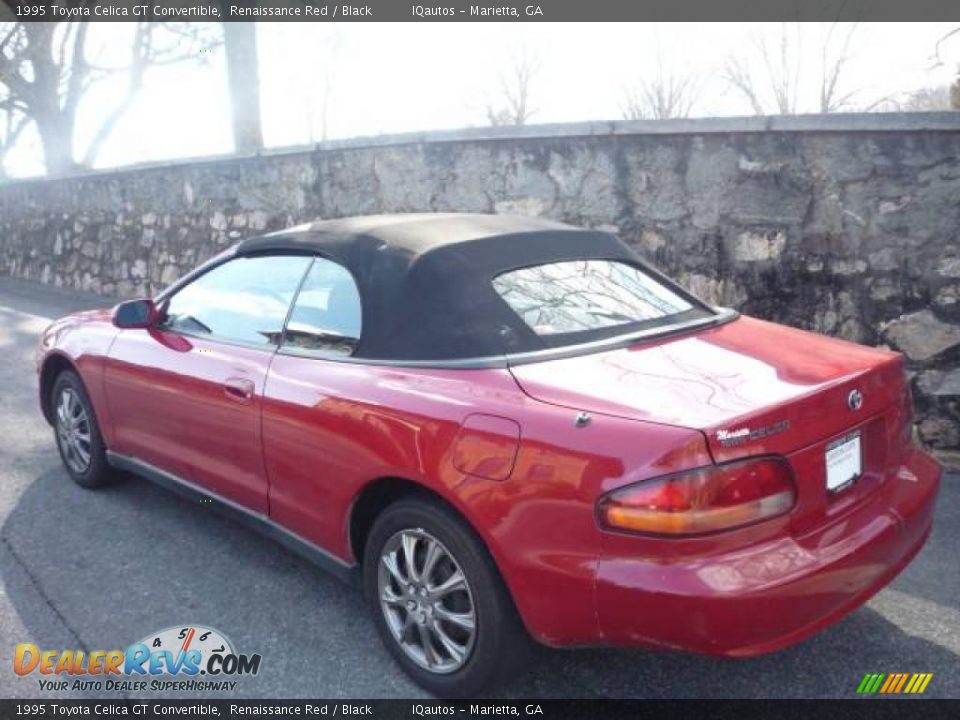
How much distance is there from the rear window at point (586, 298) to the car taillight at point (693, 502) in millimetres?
790

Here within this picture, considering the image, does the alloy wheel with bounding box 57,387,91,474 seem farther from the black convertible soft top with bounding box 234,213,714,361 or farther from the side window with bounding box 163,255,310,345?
the black convertible soft top with bounding box 234,213,714,361

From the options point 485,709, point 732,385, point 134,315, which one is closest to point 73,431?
point 134,315

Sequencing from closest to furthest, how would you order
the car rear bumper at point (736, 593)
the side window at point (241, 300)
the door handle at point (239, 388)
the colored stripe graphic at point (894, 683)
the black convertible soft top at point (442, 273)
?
the car rear bumper at point (736, 593) < the colored stripe graphic at point (894, 683) < the black convertible soft top at point (442, 273) < the door handle at point (239, 388) < the side window at point (241, 300)

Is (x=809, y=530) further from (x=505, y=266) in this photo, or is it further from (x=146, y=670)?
(x=146, y=670)

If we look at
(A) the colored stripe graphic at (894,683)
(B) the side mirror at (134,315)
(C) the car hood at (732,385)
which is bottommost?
(A) the colored stripe graphic at (894,683)

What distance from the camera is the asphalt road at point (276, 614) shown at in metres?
2.71

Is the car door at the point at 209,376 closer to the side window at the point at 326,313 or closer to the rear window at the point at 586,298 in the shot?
the side window at the point at 326,313

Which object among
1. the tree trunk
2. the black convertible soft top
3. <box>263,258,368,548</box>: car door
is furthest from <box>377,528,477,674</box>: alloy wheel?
the tree trunk

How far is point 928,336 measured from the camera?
486 centimetres

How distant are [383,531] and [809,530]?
134 centimetres

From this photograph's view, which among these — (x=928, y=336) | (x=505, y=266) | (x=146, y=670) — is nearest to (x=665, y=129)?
(x=928, y=336)

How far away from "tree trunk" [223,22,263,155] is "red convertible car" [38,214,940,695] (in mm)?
8823

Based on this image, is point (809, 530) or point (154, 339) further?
point (154, 339)

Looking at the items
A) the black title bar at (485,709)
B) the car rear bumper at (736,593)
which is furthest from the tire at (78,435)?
A: the car rear bumper at (736,593)
